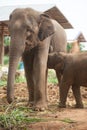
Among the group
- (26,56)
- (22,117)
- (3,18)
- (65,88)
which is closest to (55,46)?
(26,56)

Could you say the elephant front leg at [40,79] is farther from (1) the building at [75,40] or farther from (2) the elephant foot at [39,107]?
(1) the building at [75,40]

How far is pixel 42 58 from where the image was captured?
6.60 m

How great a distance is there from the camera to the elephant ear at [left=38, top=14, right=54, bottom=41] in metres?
6.61

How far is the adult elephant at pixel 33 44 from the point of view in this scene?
6188 millimetres

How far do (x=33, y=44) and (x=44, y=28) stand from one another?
1.17 feet

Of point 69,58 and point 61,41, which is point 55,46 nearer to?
point 61,41

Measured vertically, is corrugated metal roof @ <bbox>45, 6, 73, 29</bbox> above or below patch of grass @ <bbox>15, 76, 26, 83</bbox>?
above

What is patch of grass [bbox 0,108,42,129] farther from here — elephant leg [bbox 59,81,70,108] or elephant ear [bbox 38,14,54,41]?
elephant ear [bbox 38,14,54,41]

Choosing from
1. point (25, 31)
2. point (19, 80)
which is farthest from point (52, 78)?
point (25, 31)

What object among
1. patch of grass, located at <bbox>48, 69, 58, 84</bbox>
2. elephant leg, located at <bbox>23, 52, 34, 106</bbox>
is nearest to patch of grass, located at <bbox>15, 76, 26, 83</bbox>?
patch of grass, located at <bbox>48, 69, 58, 84</bbox>

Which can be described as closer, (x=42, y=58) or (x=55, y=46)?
(x=42, y=58)

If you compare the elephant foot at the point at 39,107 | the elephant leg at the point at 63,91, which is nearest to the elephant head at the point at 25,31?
the elephant foot at the point at 39,107

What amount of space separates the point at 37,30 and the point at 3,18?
11415 millimetres

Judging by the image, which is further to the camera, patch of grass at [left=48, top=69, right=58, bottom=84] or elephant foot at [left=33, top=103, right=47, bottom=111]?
patch of grass at [left=48, top=69, right=58, bottom=84]
